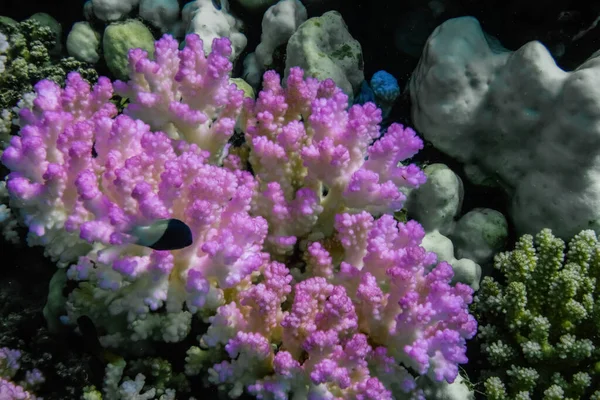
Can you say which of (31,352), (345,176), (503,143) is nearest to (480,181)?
(503,143)

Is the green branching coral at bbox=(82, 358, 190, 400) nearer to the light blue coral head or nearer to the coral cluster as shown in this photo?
the coral cluster

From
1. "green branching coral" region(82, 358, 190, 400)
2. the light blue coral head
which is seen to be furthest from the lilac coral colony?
the light blue coral head

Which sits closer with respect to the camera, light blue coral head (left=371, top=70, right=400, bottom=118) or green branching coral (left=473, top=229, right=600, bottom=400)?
green branching coral (left=473, top=229, right=600, bottom=400)

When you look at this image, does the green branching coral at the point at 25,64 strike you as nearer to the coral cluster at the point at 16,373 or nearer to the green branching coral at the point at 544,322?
the coral cluster at the point at 16,373

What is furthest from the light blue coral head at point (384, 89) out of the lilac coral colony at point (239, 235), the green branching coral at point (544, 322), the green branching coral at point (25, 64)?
the green branching coral at point (25, 64)

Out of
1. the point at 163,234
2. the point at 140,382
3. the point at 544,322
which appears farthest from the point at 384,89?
the point at 140,382

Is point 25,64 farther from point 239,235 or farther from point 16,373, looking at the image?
point 239,235
